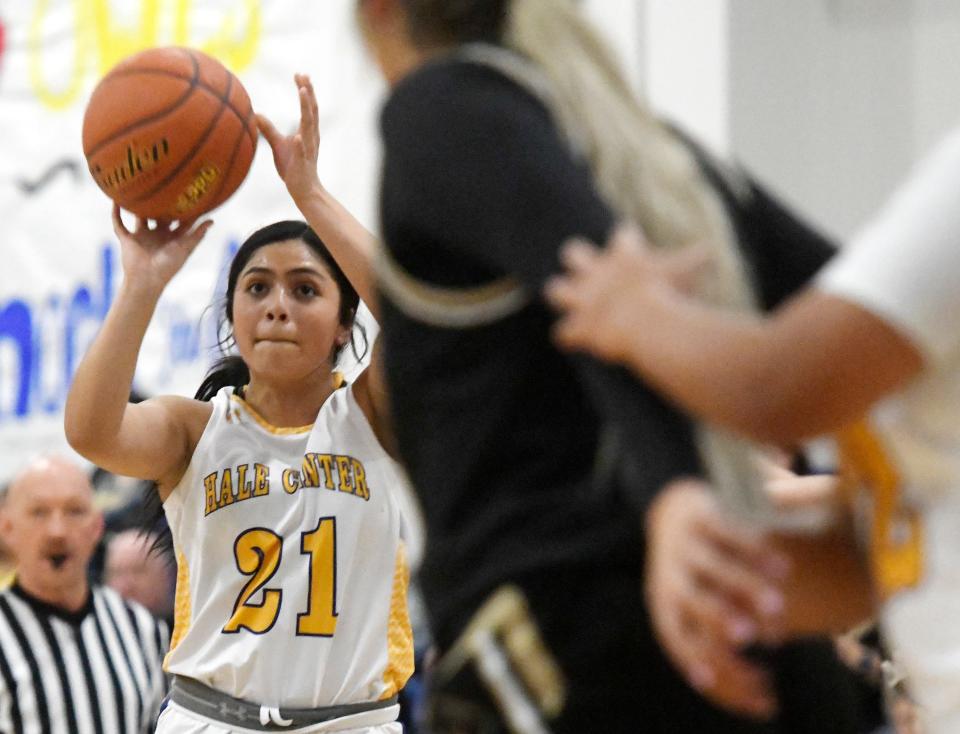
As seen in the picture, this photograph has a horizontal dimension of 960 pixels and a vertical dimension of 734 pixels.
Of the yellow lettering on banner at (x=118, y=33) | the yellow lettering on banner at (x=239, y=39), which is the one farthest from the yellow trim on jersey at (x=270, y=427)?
the yellow lettering on banner at (x=118, y=33)

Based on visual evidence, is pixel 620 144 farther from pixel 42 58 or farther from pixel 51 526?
pixel 42 58

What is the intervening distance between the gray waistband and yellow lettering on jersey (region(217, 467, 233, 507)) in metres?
0.41

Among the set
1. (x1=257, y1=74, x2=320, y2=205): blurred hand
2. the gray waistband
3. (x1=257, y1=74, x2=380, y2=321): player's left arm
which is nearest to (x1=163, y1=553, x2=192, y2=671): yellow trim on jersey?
the gray waistband

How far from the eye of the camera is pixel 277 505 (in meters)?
3.09

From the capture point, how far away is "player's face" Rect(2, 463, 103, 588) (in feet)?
15.2

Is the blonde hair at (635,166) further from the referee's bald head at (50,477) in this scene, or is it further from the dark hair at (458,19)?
the referee's bald head at (50,477)

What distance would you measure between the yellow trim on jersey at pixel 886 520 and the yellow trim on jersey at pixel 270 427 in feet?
6.15

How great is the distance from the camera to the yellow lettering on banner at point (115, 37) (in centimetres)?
617

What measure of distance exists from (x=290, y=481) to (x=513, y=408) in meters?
1.62

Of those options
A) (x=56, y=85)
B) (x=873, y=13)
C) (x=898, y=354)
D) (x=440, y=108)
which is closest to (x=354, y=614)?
(x=440, y=108)

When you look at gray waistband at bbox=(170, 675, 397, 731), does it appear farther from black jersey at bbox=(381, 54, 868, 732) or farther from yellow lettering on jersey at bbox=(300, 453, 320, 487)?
black jersey at bbox=(381, 54, 868, 732)

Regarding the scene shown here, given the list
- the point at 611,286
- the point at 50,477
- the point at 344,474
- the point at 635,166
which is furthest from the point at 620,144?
the point at 50,477

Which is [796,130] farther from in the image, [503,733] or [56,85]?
[503,733]

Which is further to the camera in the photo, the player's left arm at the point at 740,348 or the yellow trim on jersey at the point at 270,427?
the yellow trim on jersey at the point at 270,427
